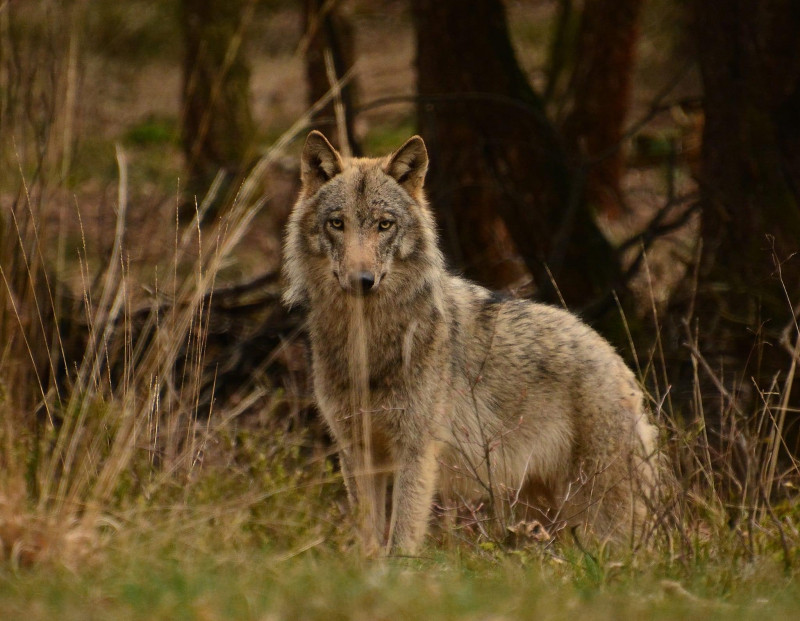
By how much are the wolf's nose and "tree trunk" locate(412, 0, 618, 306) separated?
2854mm

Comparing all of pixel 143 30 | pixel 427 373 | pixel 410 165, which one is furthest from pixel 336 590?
pixel 143 30

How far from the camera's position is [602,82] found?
516 inches

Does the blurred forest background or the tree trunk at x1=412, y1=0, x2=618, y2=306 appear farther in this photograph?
the tree trunk at x1=412, y1=0, x2=618, y2=306

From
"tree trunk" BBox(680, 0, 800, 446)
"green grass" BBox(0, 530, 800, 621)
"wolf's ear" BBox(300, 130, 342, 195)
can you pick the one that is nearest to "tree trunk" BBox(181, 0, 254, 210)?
"tree trunk" BBox(680, 0, 800, 446)

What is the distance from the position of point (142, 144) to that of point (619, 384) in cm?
1609

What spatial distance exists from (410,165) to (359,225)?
564 millimetres

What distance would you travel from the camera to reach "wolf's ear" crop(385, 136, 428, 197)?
17.8 ft

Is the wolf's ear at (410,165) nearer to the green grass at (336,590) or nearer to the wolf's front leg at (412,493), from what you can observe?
the wolf's front leg at (412,493)

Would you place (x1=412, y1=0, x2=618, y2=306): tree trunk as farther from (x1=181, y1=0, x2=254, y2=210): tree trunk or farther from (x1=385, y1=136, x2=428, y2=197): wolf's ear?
(x1=181, y1=0, x2=254, y2=210): tree trunk

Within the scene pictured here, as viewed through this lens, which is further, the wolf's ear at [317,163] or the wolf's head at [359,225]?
the wolf's ear at [317,163]

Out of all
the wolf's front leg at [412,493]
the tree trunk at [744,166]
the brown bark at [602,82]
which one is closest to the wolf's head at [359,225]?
the wolf's front leg at [412,493]

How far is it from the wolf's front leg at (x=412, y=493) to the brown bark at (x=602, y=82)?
327 inches

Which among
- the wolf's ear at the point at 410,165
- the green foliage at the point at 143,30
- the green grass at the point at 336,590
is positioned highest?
the green foliage at the point at 143,30

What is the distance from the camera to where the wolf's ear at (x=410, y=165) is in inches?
214
